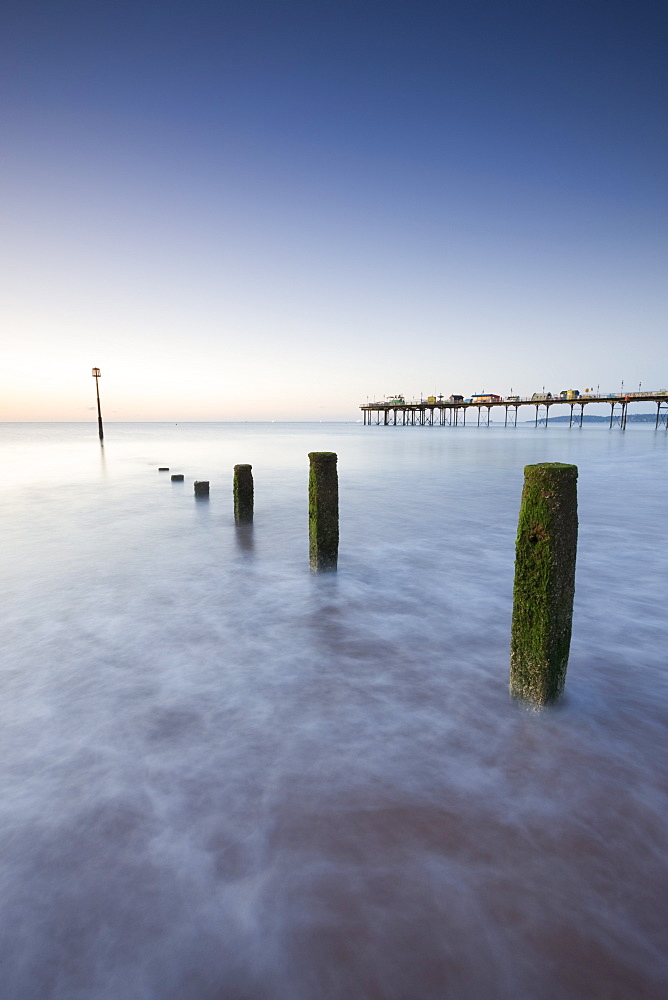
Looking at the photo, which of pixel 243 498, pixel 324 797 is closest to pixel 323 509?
pixel 324 797

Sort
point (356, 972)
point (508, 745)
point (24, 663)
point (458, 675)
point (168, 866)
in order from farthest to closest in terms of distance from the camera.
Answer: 1. point (24, 663)
2. point (458, 675)
3. point (508, 745)
4. point (168, 866)
5. point (356, 972)

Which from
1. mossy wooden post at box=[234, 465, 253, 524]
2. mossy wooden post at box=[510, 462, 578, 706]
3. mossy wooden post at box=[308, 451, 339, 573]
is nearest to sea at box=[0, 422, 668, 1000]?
mossy wooden post at box=[308, 451, 339, 573]

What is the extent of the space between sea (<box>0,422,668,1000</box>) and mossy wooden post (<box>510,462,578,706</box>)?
74cm

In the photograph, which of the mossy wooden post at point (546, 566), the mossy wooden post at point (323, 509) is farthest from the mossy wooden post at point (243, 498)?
the mossy wooden post at point (546, 566)

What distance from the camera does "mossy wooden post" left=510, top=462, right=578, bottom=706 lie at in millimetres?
3787

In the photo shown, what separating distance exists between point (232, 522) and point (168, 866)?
410 inches

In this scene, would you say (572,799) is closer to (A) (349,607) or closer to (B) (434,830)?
(B) (434,830)

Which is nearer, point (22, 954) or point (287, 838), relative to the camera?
point (22, 954)

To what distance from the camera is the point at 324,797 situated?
3574 millimetres

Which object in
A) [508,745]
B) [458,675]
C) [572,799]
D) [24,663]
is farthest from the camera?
[24,663]

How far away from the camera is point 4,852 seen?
3.17 metres

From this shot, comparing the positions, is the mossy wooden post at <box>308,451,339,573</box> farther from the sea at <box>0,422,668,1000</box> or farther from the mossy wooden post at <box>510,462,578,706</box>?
the mossy wooden post at <box>510,462,578,706</box>

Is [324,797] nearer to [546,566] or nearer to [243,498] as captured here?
[546,566]

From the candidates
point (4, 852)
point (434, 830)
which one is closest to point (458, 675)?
point (434, 830)
